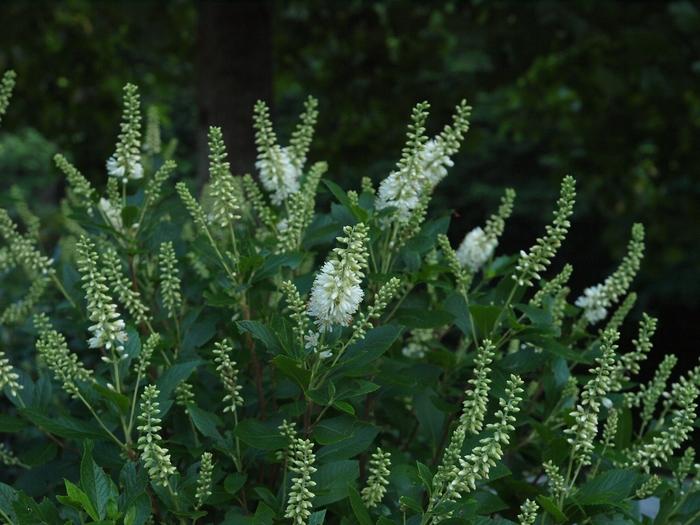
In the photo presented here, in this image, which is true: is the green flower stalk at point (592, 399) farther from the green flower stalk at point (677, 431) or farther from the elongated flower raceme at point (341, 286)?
the elongated flower raceme at point (341, 286)

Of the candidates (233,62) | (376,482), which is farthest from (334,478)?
(233,62)

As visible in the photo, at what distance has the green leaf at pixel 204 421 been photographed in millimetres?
2236

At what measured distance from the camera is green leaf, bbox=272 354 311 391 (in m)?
2.01

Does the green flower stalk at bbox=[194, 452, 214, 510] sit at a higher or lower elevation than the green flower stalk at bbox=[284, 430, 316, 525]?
lower

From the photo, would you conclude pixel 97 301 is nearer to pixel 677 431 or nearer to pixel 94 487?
pixel 94 487

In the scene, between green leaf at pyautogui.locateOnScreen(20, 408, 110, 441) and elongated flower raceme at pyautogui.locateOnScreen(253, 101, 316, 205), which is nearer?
green leaf at pyautogui.locateOnScreen(20, 408, 110, 441)

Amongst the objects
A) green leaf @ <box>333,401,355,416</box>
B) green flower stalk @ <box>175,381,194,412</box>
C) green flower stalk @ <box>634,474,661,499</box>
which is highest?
green leaf @ <box>333,401,355,416</box>

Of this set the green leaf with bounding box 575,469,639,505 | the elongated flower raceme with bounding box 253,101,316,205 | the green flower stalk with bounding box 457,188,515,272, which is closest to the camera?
the green leaf with bounding box 575,469,639,505

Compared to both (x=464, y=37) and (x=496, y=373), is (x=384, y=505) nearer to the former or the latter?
(x=496, y=373)

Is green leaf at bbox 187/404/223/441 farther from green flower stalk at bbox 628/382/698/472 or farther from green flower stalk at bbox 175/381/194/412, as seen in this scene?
green flower stalk at bbox 628/382/698/472

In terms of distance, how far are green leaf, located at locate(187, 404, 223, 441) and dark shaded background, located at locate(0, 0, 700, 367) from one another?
4.32m

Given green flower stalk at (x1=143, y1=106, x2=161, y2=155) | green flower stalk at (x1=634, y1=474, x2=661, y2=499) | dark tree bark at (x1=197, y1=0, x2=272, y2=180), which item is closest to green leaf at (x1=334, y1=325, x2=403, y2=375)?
green flower stalk at (x1=634, y1=474, x2=661, y2=499)

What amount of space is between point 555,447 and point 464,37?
4.69 m

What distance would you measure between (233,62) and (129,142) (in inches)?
169
